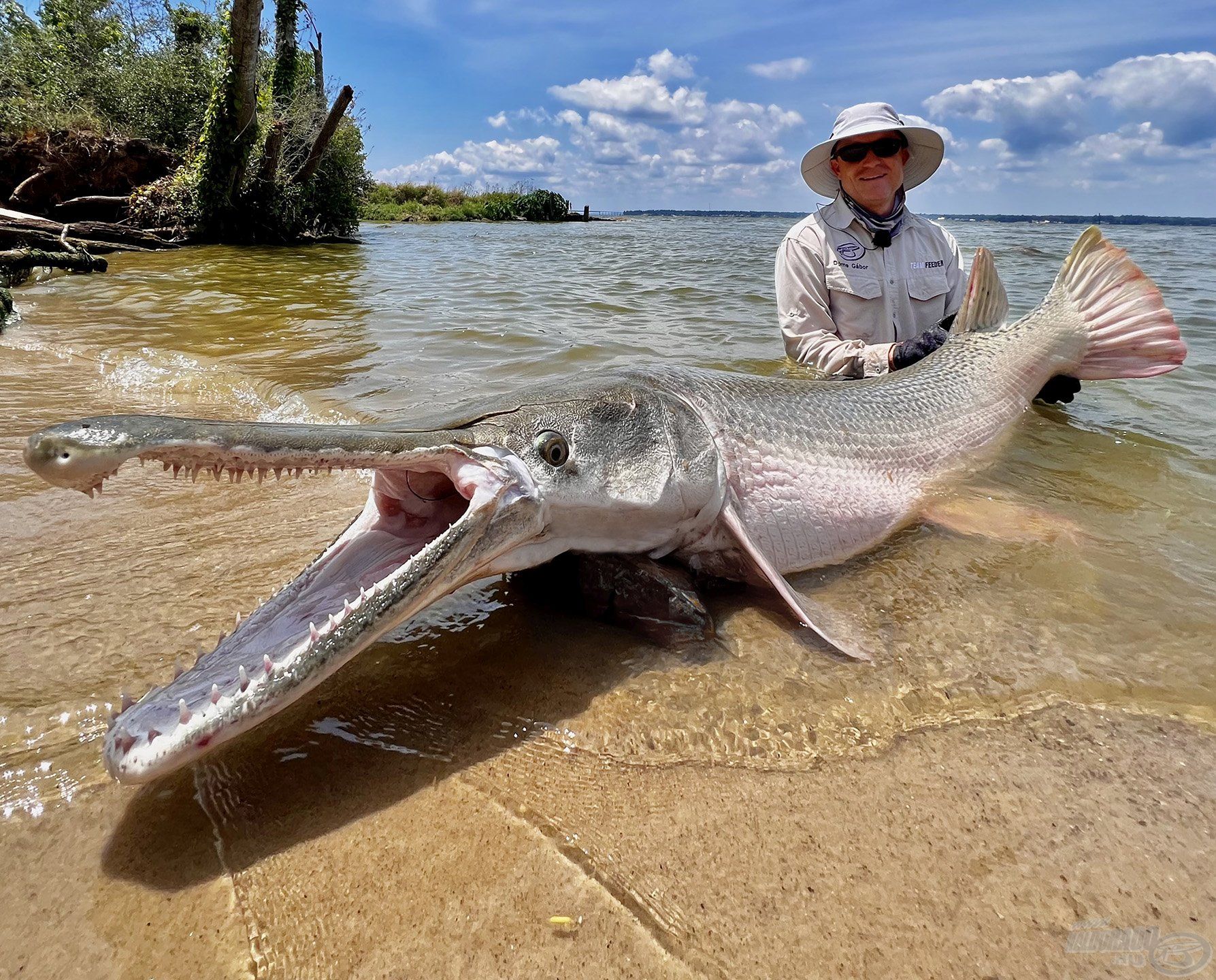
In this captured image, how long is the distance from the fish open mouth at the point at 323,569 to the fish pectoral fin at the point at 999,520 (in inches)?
82.7

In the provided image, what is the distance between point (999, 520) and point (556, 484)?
2.28 metres

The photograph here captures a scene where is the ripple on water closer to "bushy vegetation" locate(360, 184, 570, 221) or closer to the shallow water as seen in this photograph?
the shallow water

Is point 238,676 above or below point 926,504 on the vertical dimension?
above

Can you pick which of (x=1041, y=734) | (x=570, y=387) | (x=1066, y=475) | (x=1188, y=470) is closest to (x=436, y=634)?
(x=570, y=387)

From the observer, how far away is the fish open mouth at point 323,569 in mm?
1420

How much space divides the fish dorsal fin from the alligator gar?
525mm

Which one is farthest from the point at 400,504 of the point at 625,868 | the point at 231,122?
the point at 231,122

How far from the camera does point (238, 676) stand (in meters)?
1.59

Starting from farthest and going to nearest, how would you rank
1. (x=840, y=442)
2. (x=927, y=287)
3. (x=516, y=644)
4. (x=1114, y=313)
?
(x=927, y=287), (x=1114, y=313), (x=840, y=442), (x=516, y=644)

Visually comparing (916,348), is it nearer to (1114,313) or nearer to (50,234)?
(1114,313)

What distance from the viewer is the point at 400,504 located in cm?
216

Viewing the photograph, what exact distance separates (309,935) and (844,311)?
4.74 metres

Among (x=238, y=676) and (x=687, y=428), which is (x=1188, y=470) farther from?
(x=238, y=676)

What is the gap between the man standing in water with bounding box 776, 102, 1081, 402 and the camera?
471 centimetres
